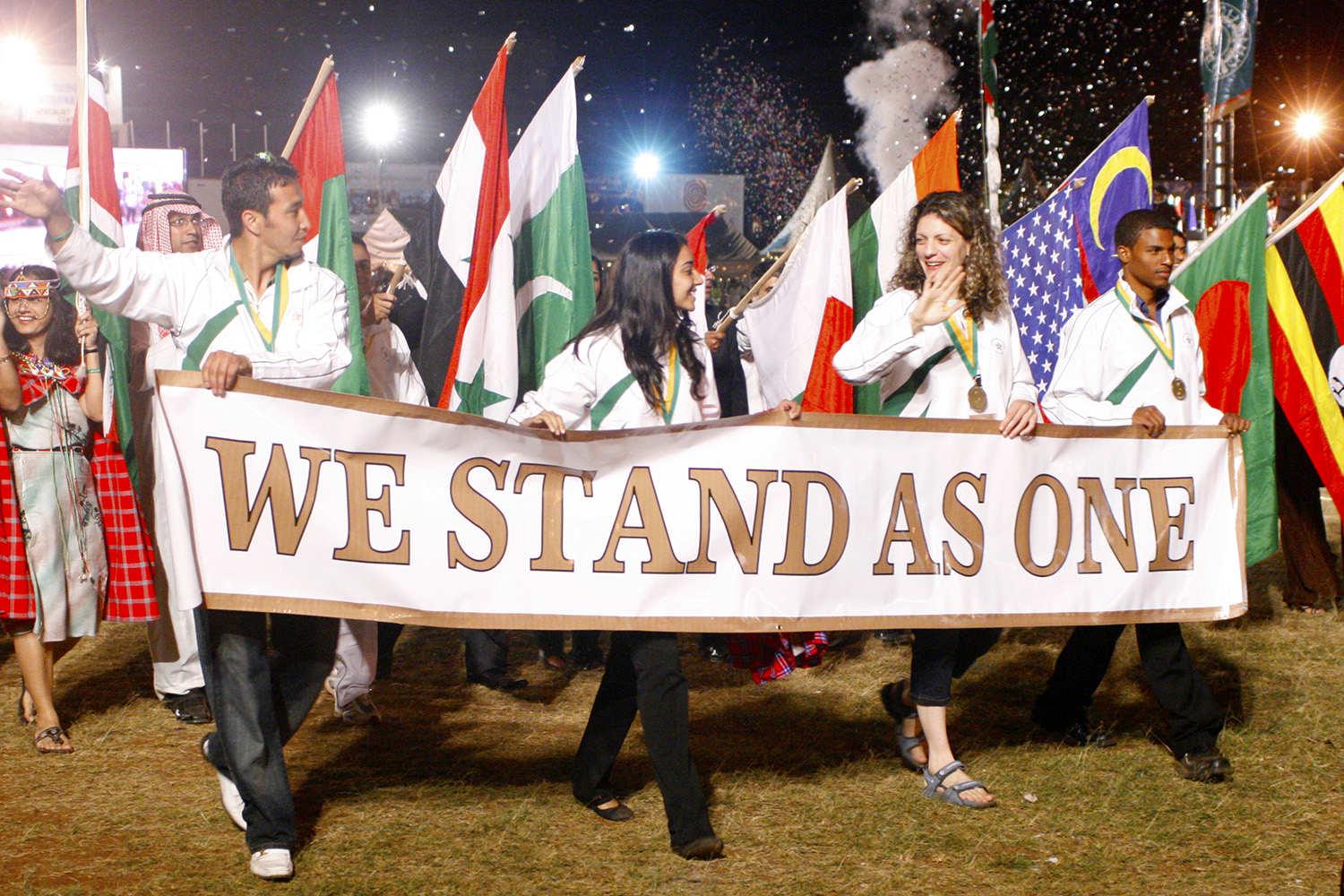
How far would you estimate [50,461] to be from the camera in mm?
4801

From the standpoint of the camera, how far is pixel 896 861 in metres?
3.44

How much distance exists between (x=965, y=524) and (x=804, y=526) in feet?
1.79

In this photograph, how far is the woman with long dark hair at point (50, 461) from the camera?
4.73m

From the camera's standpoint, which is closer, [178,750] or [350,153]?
[178,750]

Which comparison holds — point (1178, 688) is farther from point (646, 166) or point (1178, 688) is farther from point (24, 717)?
point (646, 166)

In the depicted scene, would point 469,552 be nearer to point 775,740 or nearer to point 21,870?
point 21,870

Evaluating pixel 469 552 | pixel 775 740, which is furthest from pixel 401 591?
pixel 775 740

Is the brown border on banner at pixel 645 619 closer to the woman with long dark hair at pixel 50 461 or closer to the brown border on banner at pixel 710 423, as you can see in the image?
the brown border on banner at pixel 710 423

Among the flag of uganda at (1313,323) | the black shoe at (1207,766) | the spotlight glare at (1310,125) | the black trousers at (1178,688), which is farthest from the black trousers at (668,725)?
the spotlight glare at (1310,125)

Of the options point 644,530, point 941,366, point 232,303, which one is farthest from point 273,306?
point 941,366

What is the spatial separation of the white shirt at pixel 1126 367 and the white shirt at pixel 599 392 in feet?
4.72

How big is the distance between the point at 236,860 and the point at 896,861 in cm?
189

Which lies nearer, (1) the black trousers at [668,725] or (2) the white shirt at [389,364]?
(1) the black trousers at [668,725]

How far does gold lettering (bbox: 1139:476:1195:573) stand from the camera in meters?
4.02
